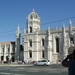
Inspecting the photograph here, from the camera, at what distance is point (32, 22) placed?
6675 cm

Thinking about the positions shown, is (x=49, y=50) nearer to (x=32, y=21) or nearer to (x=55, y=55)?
(x=55, y=55)

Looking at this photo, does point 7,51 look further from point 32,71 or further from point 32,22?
point 32,71

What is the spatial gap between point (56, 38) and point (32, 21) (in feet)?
36.7

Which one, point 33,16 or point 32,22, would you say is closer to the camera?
point 32,22

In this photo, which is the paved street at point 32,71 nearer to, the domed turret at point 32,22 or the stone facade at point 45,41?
the stone facade at point 45,41

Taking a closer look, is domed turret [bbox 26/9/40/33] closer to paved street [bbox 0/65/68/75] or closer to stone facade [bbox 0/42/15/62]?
stone facade [bbox 0/42/15/62]

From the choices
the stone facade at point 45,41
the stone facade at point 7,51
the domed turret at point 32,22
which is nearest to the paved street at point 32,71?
the stone facade at point 45,41

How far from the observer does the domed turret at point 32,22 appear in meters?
66.5

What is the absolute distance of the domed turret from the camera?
66.5 metres

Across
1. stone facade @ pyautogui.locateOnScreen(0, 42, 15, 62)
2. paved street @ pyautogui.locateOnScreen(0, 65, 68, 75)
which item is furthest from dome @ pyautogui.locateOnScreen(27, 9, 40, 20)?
paved street @ pyautogui.locateOnScreen(0, 65, 68, 75)

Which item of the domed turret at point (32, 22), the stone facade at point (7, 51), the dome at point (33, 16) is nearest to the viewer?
the domed turret at point (32, 22)

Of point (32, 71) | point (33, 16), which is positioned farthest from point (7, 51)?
point (32, 71)

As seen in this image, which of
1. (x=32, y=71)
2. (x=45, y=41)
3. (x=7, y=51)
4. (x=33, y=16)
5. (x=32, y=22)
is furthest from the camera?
(x=7, y=51)

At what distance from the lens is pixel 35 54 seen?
62719 millimetres
